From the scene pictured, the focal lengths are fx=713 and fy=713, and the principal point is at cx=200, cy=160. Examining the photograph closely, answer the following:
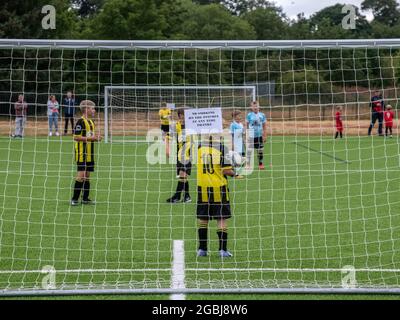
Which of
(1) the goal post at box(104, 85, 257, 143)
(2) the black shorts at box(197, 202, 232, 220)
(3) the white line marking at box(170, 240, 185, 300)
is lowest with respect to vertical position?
(3) the white line marking at box(170, 240, 185, 300)

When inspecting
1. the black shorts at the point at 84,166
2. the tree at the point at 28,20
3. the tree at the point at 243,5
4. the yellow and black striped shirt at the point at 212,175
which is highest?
the tree at the point at 243,5

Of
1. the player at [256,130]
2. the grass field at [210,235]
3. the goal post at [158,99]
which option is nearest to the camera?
the grass field at [210,235]

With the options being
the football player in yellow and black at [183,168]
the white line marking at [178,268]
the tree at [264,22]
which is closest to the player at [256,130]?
the football player in yellow and black at [183,168]

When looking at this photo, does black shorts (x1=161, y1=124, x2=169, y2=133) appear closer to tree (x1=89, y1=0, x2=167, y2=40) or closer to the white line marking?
the white line marking

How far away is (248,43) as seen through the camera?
7.50 metres

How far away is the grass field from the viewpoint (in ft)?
25.9

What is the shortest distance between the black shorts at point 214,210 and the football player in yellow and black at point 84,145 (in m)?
4.18

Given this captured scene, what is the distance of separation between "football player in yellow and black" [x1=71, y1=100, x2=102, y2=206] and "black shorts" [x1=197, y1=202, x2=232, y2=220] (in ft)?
13.7

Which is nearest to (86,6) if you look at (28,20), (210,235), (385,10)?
(385,10)

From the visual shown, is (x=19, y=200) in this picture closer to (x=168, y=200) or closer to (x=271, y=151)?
(x=168, y=200)

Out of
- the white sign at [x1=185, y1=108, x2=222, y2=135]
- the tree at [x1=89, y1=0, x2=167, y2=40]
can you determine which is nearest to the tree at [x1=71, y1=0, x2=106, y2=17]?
the tree at [x1=89, y1=0, x2=167, y2=40]

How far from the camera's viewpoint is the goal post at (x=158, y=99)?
2372 cm

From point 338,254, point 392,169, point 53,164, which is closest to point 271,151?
point 392,169

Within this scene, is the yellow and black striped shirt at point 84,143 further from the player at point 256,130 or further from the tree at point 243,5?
the tree at point 243,5
